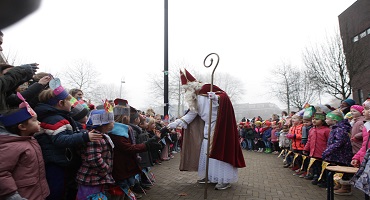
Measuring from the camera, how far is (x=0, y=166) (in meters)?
2.13

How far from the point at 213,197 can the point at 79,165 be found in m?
2.57

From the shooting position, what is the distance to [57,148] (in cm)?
287

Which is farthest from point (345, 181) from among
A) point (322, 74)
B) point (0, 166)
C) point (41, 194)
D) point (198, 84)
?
point (322, 74)

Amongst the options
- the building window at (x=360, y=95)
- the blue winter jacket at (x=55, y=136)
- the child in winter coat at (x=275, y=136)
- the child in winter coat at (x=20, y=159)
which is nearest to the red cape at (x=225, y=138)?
the blue winter jacket at (x=55, y=136)

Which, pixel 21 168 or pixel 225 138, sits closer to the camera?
pixel 21 168

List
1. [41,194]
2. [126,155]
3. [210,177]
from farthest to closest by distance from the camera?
[210,177] → [126,155] → [41,194]

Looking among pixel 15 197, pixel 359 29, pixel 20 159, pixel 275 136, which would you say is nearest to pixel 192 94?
pixel 20 159

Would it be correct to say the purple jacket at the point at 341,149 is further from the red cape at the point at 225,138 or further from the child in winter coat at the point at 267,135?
the child in winter coat at the point at 267,135

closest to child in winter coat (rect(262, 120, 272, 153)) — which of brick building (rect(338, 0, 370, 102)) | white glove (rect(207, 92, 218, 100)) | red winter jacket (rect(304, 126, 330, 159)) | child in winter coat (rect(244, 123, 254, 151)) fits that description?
child in winter coat (rect(244, 123, 254, 151))

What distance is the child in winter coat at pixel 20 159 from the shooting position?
214 cm

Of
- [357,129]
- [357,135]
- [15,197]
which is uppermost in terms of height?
[357,129]

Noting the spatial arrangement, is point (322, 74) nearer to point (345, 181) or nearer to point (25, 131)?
point (345, 181)

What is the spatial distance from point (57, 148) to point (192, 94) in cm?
330

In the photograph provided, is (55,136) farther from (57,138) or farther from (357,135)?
(357,135)
